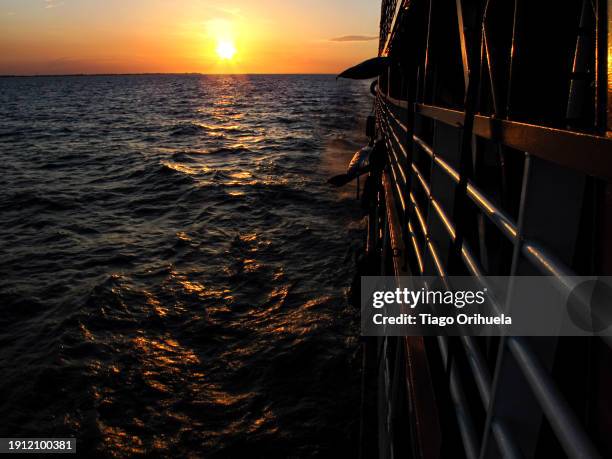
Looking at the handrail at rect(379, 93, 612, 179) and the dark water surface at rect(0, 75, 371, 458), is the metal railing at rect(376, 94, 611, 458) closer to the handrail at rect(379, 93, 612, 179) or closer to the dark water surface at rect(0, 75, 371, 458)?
the handrail at rect(379, 93, 612, 179)

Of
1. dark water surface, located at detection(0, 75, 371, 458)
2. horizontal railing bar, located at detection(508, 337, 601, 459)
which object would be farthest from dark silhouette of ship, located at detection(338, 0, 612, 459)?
dark water surface, located at detection(0, 75, 371, 458)

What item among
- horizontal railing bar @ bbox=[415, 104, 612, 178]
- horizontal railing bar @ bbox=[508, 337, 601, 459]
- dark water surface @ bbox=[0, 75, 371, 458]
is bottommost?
dark water surface @ bbox=[0, 75, 371, 458]

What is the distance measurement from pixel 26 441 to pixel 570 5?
22.4 feet

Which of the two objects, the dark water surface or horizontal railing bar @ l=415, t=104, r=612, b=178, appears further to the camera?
the dark water surface

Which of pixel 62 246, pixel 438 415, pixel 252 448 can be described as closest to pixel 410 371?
pixel 438 415

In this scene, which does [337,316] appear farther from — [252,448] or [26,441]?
[26,441]

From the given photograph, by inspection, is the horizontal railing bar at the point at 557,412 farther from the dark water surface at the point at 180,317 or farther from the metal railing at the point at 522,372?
the dark water surface at the point at 180,317

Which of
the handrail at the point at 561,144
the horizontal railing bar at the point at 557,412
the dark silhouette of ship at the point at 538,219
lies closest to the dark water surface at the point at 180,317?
the dark silhouette of ship at the point at 538,219

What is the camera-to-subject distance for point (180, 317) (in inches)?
317

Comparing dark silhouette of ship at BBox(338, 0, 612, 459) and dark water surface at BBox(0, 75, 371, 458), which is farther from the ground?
dark silhouette of ship at BBox(338, 0, 612, 459)

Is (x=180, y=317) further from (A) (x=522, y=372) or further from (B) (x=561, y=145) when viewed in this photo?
(B) (x=561, y=145)

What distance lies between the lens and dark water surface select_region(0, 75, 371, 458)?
5609 millimetres

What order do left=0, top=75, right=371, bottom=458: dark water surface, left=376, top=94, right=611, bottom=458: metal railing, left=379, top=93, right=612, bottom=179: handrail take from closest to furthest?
left=379, top=93, right=612, bottom=179: handrail
left=376, top=94, right=611, bottom=458: metal railing
left=0, top=75, right=371, bottom=458: dark water surface

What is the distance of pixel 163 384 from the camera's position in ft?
20.8
